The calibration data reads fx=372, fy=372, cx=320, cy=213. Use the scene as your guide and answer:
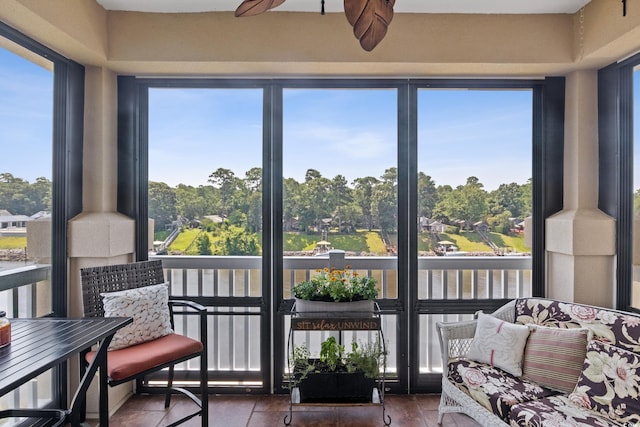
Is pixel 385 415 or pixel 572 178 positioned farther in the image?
pixel 572 178

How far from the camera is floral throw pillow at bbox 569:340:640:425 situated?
187cm

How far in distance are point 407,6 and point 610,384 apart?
2583mm

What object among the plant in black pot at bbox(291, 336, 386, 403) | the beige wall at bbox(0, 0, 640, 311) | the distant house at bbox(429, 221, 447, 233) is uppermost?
the beige wall at bbox(0, 0, 640, 311)

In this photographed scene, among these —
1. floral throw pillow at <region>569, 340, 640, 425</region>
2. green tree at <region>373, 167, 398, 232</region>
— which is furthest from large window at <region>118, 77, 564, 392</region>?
floral throw pillow at <region>569, 340, 640, 425</region>

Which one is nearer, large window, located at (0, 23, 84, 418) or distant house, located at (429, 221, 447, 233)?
large window, located at (0, 23, 84, 418)

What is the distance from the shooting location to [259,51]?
2.66 metres

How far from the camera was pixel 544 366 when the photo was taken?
2227mm

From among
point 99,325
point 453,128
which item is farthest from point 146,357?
point 453,128

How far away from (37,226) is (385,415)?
8.85 feet

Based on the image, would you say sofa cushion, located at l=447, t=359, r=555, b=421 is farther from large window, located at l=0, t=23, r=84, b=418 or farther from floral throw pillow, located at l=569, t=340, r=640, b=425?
large window, located at l=0, t=23, r=84, b=418

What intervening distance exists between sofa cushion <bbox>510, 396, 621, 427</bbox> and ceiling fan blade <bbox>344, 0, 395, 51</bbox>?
1944 mm

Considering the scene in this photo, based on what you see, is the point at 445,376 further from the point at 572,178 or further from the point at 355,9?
the point at 355,9

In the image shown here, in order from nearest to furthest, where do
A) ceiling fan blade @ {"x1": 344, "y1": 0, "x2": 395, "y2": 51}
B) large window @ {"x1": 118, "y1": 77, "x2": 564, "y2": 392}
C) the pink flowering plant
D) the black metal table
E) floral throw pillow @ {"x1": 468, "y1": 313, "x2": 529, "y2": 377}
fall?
1. ceiling fan blade @ {"x1": 344, "y1": 0, "x2": 395, "y2": 51}
2. the black metal table
3. floral throw pillow @ {"x1": 468, "y1": 313, "x2": 529, "y2": 377}
4. the pink flowering plant
5. large window @ {"x1": 118, "y1": 77, "x2": 564, "y2": 392}

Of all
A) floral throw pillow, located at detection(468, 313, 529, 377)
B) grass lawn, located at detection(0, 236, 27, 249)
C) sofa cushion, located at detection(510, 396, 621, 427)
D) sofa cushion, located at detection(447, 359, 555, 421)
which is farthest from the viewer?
floral throw pillow, located at detection(468, 313, 529, 377)
